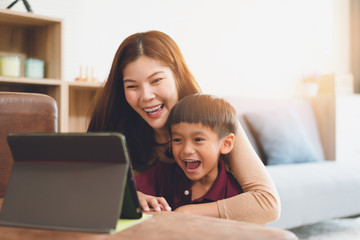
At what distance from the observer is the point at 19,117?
1.24 metres

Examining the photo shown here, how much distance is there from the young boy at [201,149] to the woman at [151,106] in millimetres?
45

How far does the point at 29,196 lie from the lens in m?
0.67

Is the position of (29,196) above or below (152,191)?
above

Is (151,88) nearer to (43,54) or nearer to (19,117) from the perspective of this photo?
(19,117)

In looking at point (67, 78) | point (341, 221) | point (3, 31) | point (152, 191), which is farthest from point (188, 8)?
point (152, 191)

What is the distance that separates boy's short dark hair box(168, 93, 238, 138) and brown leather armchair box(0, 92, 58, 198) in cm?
43

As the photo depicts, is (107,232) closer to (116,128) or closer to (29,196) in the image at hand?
(29,196)

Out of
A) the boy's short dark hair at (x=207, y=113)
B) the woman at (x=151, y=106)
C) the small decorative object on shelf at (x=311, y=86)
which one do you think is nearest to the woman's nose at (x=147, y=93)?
the woman at (x=151, y=106)

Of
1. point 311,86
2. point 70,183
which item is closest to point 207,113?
point 70,183

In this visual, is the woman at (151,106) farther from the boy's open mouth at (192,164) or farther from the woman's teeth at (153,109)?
the boy's open mouth at (192,164)

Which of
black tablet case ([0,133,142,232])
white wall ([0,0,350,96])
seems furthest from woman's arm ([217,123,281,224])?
white wall ([0,0,350,96])

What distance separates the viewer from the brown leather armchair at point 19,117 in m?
1.22

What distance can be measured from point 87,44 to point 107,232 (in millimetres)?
2429

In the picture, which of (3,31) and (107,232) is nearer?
(107,232)
